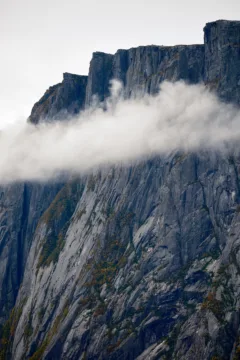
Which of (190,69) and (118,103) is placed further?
(118,103)

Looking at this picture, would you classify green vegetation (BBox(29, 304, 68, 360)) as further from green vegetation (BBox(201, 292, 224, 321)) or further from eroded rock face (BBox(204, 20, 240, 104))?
eroded rock face (BBox(204, 20, 240, 104))

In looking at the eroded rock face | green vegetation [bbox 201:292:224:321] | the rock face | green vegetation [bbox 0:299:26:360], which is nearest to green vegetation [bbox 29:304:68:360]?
the rock face

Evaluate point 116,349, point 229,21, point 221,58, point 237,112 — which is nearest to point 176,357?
point 116,349

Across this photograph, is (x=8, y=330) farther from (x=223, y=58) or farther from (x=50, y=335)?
(x=223, y=58)

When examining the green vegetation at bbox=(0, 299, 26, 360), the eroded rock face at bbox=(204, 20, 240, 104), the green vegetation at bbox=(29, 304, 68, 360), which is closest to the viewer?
the green vegetation at bbox=(29, 304, 68, 360)

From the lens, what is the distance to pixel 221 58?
160750 millimetres

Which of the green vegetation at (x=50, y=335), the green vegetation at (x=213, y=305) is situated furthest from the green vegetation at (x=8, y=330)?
the green vegetation at (x=213, y=305)

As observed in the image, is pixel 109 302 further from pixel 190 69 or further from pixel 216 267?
pixel 190 69

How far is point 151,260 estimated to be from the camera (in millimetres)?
143625

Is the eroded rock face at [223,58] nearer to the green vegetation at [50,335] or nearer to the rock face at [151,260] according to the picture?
the rock face at [151,260]

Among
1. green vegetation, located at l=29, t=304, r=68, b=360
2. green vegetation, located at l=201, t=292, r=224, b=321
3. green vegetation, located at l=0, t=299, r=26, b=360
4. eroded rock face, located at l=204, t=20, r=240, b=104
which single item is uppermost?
eroded rock face, located at l=204, t=20, r=240, b=104

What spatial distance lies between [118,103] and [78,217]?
48171 mm

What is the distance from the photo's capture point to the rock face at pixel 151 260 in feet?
415

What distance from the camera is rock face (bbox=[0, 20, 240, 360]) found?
126m
